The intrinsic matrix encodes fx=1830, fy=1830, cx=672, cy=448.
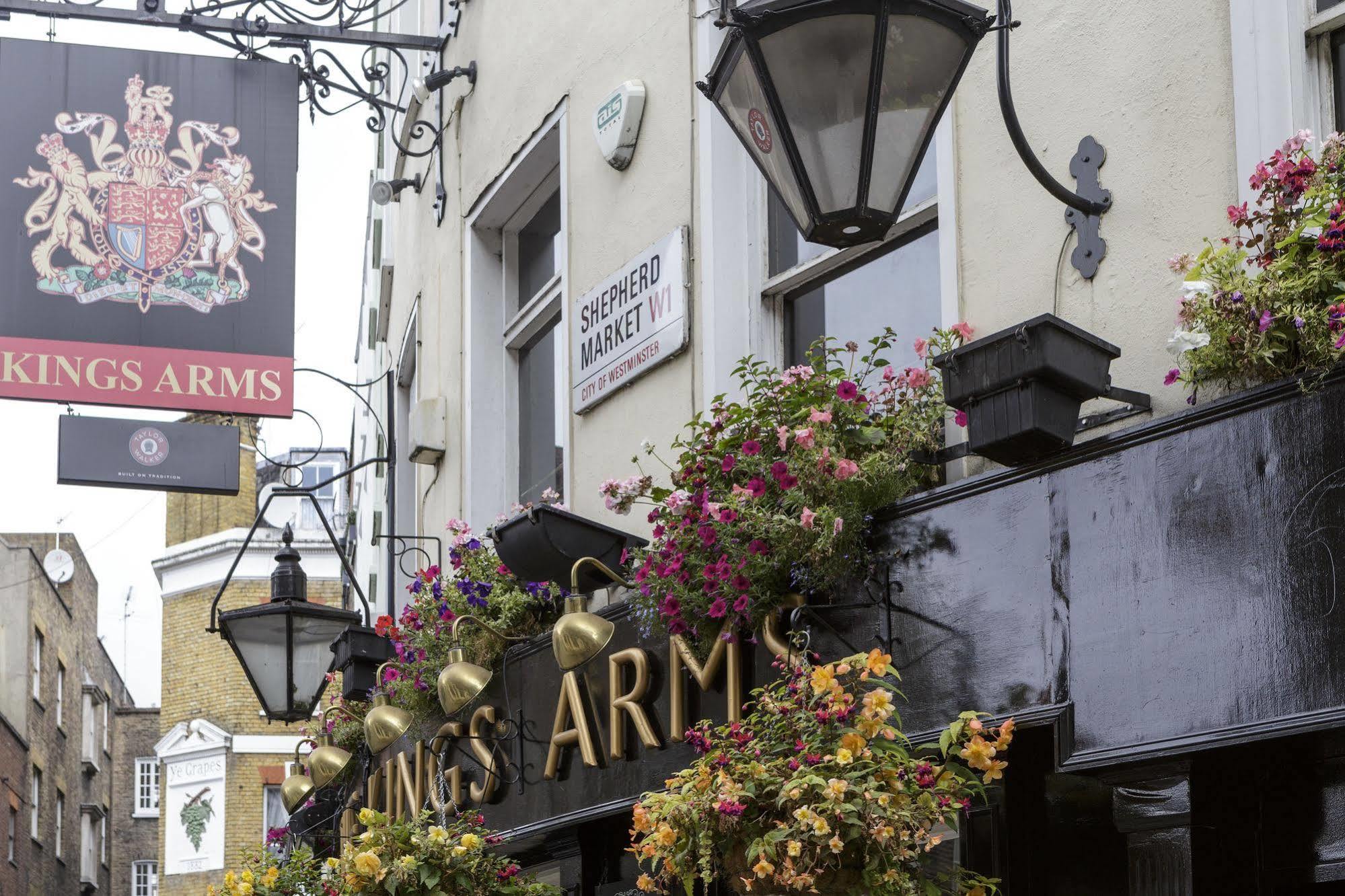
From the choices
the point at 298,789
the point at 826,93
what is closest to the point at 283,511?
the point at 298,789

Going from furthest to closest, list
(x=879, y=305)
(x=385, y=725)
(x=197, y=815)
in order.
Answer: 1. (x=197, y=815)
2. (x=385, y=725)
3. (x=879, y=305)

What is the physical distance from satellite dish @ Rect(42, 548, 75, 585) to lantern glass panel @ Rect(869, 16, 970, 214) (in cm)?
4439

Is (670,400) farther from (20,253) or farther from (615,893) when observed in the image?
(20,253)

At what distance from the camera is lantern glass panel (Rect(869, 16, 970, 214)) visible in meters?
4.76

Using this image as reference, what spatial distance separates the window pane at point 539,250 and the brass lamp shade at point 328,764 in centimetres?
318

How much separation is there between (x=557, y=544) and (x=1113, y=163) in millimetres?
3052

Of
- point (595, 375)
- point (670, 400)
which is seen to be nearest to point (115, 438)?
point (595, 375)

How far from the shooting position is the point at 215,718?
4072 cm

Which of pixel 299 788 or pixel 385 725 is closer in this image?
pixel 385 725

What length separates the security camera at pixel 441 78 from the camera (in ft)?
36.2

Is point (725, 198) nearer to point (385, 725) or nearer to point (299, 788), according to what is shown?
point (385, 725)

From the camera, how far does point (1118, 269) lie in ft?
18.0

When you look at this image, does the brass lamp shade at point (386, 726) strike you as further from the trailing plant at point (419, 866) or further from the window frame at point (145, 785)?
the window frame at point (145, 785)

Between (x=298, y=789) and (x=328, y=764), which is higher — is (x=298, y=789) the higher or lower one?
the lower one
